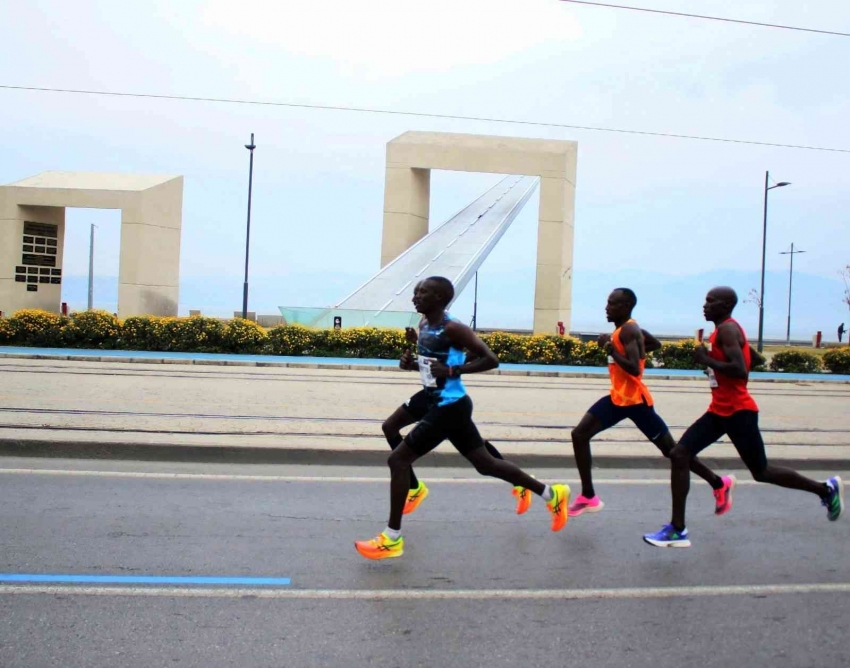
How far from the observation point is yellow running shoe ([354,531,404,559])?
547 centimetres

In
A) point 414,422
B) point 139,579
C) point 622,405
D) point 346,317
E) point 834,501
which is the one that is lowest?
point 139,579

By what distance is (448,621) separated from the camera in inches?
175

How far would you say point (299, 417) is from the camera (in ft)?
35.7

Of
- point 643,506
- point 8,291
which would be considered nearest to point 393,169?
point 8,291

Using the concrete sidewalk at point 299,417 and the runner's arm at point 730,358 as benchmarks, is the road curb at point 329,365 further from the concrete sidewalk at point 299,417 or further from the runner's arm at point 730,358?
A: the runner's arm at point 730,358

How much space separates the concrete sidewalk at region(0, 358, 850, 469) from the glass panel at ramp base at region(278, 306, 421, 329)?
23.6ft

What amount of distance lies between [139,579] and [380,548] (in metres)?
1.46

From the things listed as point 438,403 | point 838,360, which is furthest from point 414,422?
point 838,360

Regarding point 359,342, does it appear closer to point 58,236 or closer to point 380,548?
point 58,236

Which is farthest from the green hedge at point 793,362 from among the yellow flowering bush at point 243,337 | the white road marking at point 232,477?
the white road marking at point 232,477

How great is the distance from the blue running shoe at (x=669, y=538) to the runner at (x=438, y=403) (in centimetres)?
109

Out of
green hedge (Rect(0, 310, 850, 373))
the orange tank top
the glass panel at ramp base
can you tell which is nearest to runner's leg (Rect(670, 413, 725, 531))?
the orange tank top

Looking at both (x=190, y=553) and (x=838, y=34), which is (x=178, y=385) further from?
(x=838, y=34)

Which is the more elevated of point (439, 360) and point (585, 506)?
point (439, 360)
